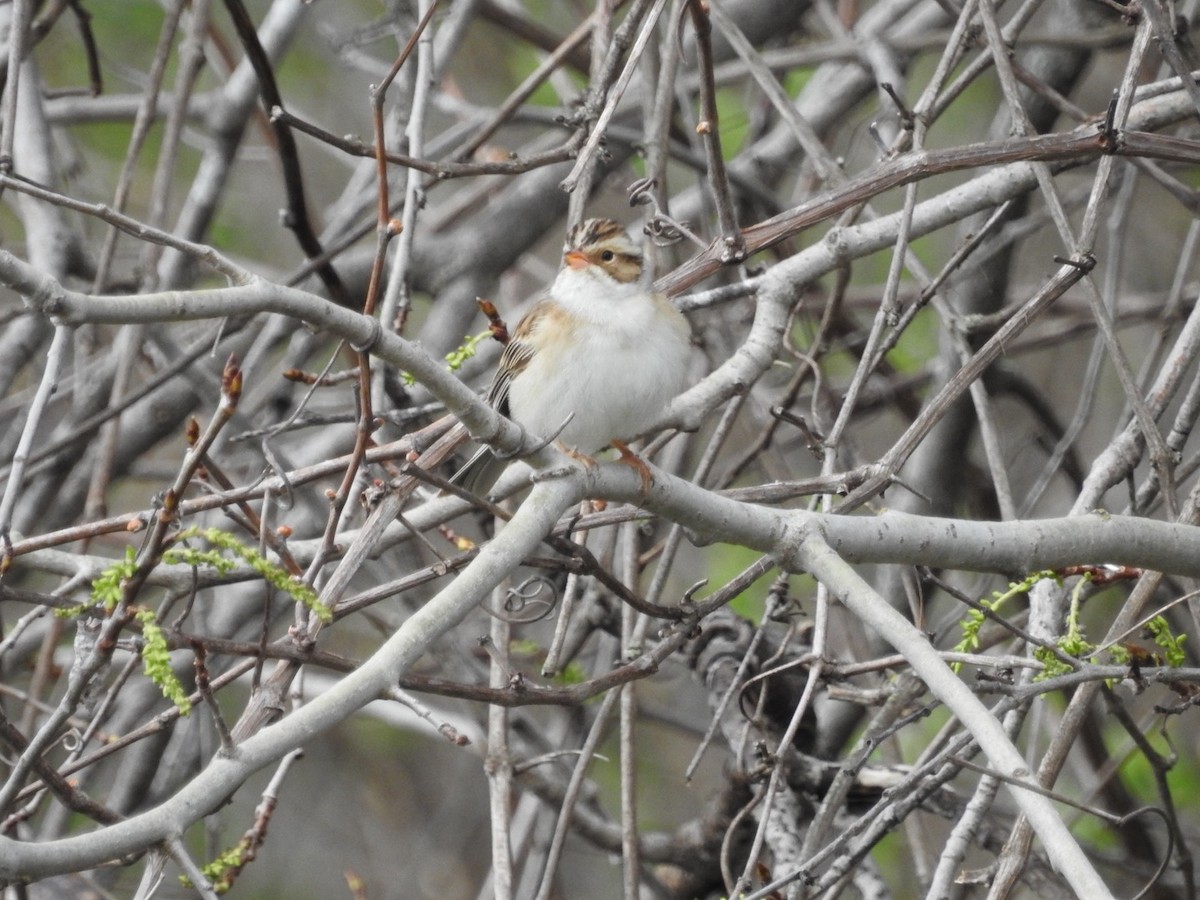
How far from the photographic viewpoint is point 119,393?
160 inches

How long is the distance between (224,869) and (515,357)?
148 centimetres

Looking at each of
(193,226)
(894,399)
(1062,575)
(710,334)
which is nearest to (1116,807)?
(894,399)

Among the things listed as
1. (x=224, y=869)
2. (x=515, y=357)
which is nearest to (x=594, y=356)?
(x=515, y=357)

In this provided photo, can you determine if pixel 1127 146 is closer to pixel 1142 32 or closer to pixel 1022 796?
pixel 1142 32

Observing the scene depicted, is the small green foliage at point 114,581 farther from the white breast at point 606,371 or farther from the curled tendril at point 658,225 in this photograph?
the curled tendril at point 658,225

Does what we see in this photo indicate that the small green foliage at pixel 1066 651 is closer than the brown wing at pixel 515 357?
Yes

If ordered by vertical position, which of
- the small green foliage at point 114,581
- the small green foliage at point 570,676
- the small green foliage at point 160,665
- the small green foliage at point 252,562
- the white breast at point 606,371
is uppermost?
the white breast at point 606,371

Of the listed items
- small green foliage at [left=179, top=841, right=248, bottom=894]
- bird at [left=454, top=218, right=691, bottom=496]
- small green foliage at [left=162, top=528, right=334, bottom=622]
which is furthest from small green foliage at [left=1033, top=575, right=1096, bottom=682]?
small green foliage at [left=179, top=841, right=248, bottom=894]

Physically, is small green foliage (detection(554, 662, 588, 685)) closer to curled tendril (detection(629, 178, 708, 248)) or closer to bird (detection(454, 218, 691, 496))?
bird (detection(454, 218, 691, 496))

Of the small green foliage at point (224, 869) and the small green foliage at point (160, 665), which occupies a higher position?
the small green foliage at point (160, 665)

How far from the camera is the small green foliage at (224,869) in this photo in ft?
8.49

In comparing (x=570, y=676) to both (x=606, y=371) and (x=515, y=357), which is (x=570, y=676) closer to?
(x=515, y=357)

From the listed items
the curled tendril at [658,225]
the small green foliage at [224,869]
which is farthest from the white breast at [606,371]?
the small green foliage at [224,869]

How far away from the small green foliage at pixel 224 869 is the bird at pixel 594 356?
3.31ft
